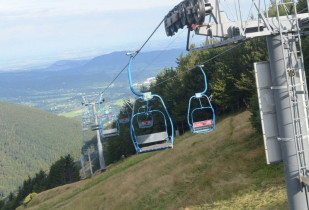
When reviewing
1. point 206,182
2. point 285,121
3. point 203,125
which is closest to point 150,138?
point 203,125

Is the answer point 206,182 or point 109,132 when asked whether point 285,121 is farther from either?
point 109,132

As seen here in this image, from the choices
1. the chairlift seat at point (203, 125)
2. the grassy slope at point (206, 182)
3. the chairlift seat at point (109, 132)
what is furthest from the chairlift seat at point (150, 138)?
→ the chairlift seat at point (109, 132)

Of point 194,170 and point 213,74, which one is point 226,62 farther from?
point 194,170

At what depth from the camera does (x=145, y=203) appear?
92.2ft

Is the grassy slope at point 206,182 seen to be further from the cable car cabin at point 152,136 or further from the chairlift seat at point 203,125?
the chairlift seat at point 203,125

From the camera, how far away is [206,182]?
25562 mm

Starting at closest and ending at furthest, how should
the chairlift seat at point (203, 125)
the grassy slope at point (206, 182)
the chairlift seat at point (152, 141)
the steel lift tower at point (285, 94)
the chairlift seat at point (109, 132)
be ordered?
the steel lift tower at point (285, 94) → the chairlift seat at point (152, 141) → the grassy slope at point (206, 182) → the chairlift seat at point (203, 125) → the chairlift seat at point (109, 132)

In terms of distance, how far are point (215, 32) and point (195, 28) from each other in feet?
2.34

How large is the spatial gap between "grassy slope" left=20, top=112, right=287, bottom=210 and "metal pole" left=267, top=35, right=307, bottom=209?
8.32m

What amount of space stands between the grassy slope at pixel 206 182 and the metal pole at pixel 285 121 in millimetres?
8316

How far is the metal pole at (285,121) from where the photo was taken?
997 centimetres

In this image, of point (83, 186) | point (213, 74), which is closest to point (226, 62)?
point (213, 74)

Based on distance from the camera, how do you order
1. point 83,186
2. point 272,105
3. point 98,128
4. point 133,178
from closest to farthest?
point 272,105 → point 133,178 → point 98,128 → point 83,186

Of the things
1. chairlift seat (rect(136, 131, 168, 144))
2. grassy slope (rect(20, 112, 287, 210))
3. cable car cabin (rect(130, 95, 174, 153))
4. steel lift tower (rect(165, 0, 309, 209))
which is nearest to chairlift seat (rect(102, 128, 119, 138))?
cable car cabin (rect(130, 95, 174, 153))
